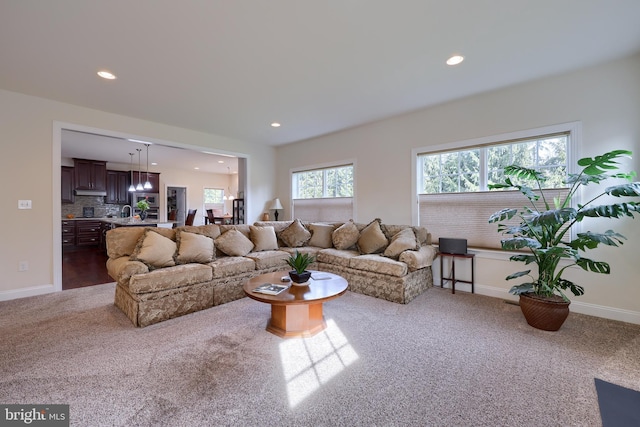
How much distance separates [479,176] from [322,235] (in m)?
2.59

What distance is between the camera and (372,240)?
3938mm

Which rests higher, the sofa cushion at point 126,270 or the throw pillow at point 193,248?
the throw pillow at point 193,248

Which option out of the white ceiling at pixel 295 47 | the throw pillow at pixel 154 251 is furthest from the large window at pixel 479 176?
the throw pillow at pixel 154 251

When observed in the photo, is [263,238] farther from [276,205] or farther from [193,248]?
[276,205]

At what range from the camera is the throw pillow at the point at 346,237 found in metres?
4.26

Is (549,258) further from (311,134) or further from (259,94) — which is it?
(311,134)

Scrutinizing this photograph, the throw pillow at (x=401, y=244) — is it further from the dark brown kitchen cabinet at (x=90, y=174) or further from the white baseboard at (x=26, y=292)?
the dark brown kitchen cabinet at (x=90, y=174)

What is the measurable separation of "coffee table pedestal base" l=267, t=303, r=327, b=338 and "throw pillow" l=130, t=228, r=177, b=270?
145cm

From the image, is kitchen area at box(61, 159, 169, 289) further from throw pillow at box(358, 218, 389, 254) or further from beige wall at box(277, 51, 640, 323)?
beige wall at box(277, 51, 640, 323)

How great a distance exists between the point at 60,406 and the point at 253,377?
44.1 inches

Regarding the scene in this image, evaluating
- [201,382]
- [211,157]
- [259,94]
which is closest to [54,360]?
[201,382]

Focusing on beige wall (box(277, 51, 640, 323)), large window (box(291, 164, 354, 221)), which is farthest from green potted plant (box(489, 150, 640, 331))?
large window (box(291, 164, 354, 221))

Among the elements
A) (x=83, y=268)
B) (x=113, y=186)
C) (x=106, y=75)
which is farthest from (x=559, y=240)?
(x=113, y=186)

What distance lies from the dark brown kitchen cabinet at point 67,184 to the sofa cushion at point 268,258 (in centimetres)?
705
